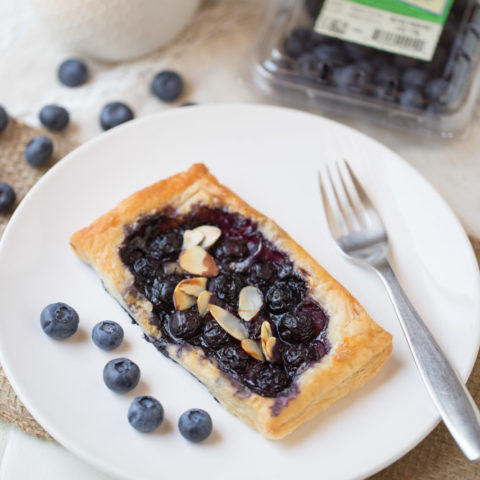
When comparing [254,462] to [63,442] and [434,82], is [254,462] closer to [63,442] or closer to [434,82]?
[63,442]

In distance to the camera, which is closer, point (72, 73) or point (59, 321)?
point (59, 321)

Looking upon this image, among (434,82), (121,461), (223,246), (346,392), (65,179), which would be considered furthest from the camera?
(434,82)

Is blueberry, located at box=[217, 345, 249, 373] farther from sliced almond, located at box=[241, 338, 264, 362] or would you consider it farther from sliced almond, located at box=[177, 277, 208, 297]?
sliced almond, located at box=[177, 277, 208, 297]

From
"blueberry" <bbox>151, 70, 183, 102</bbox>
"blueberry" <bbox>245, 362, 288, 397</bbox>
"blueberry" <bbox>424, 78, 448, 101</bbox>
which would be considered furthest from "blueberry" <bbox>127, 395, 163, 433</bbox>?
"blueberry" <bbox>424, 78, 448, 101</bbox>

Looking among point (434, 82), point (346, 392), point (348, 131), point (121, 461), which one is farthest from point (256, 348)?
point (434, 82)

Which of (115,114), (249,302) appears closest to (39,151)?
(115,114)

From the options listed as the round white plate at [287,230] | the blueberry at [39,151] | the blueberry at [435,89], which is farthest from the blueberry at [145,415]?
the blueberry at [435,89]

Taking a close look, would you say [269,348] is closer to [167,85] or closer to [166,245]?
[166,245]
